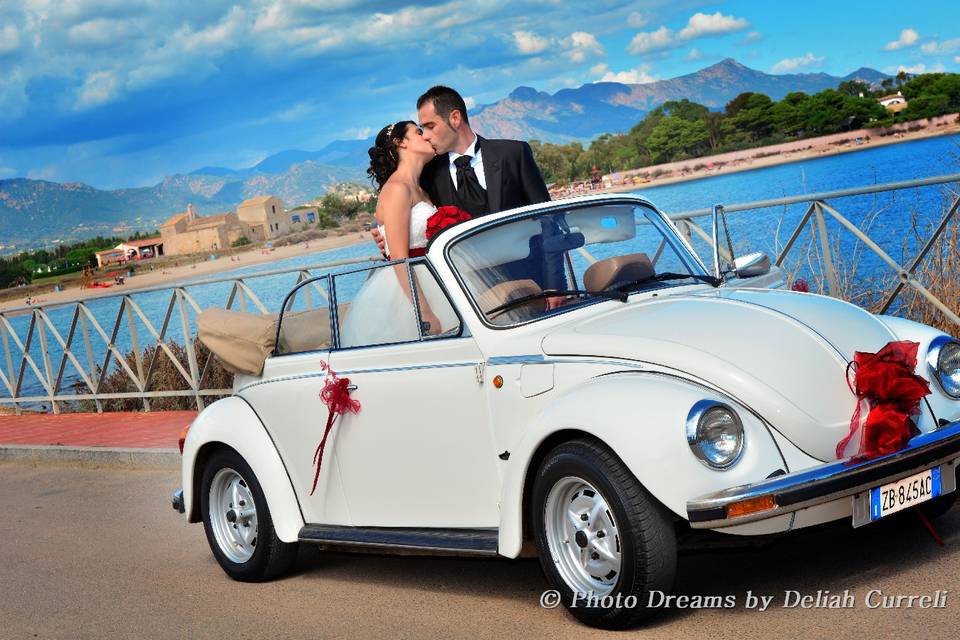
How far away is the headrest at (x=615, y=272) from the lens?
218 inches

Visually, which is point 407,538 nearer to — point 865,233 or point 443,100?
point 443,100

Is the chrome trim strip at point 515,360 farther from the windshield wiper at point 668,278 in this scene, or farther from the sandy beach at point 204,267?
the sandy beach at point 204,267

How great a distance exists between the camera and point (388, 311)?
19.3 feet

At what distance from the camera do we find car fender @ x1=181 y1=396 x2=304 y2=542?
6.34m

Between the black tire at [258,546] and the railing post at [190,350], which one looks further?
the railing post at [190,350]

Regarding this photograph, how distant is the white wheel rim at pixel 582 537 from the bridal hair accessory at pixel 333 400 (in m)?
1.50

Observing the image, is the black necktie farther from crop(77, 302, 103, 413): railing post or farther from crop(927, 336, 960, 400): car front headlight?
crop(77, 302, 103, 413): railing post

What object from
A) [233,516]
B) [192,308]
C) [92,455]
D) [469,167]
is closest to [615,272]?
[469,167]

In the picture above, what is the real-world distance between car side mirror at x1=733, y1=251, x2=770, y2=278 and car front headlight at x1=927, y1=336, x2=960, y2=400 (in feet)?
3.31

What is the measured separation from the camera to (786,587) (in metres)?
4.95

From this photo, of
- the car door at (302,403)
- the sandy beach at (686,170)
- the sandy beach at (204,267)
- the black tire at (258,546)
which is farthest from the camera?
the sandy beach at (686,170)

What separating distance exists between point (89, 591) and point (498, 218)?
344cm

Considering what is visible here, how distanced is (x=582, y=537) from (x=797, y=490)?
0.91 meters

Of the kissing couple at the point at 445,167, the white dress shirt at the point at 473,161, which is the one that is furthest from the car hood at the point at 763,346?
the white dress shirt at the point at 473,161
